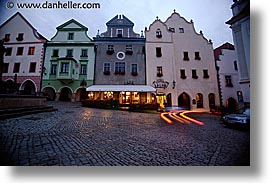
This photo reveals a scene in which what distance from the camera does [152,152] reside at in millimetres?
1286

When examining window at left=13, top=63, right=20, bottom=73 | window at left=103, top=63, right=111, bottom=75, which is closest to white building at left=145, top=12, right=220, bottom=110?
→ window at left=103, top=63, right=111, bottom=75

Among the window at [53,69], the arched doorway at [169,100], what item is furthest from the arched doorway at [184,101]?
the window at [53,69]

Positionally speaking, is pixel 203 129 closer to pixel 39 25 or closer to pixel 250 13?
pixel 250 13

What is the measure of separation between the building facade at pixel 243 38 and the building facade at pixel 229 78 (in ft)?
0.21

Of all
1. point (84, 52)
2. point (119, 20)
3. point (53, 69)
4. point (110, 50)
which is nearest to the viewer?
point (119, 20)

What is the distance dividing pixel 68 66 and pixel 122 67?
168cm

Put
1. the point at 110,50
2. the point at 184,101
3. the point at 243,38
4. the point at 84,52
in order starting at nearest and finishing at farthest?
the point at 243,38 → the point at 184,101 → the point at 84,52 → the point at 110,50

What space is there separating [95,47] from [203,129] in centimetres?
348

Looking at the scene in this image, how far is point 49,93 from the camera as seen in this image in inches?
107

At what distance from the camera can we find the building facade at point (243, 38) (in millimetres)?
1677

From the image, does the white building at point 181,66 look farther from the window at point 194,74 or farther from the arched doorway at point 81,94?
the arched doorway at point 81,94

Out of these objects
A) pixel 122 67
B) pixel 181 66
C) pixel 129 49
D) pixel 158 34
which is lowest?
pixel 181 66

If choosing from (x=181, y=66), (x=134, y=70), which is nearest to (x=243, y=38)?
(x=181, y=66)

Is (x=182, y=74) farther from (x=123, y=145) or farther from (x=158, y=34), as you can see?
(x=123, y=145)
